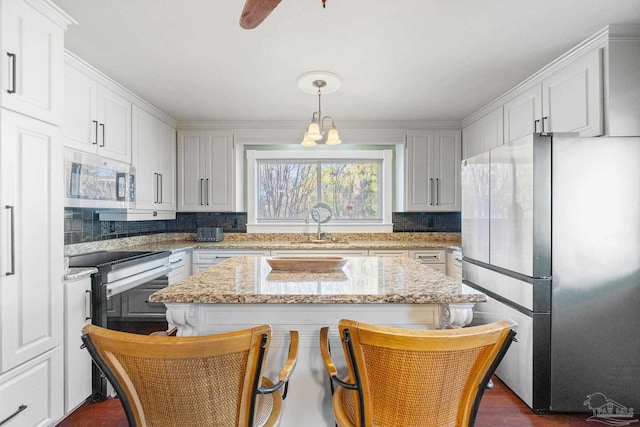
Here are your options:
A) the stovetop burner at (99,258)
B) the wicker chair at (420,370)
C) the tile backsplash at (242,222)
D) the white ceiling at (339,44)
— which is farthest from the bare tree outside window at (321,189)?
the wicker chair at (420,370)

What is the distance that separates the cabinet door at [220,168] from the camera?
3.86 metres

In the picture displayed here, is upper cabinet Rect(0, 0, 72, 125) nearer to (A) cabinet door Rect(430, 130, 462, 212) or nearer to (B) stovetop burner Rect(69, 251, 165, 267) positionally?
(B) stovetop burner Rect(69, 251, 165, 267)

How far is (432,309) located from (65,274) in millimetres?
1922

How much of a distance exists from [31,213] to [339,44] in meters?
1.90

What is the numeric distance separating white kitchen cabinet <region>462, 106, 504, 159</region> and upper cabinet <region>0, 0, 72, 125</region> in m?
3.32

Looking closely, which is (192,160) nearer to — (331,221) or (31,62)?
(331,221)

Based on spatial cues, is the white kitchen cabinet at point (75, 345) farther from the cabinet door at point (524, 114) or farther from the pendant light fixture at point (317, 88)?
the cabinet door at point (524, 114)

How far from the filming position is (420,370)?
33.4 inches

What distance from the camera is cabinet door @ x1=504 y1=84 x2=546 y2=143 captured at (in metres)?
2.58

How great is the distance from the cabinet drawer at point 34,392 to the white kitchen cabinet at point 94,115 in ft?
4.49

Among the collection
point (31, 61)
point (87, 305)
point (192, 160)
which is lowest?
point (87, 305)

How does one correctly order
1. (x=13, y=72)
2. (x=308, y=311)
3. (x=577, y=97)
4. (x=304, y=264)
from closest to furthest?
(x=308, y=311) → (x=13, y=72) → (x=304, y=264) → (x=577, y=97)

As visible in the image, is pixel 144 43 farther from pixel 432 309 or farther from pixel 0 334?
pixel 432 309

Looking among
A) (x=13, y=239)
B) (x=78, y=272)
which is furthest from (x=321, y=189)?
(x=13, y=239)
